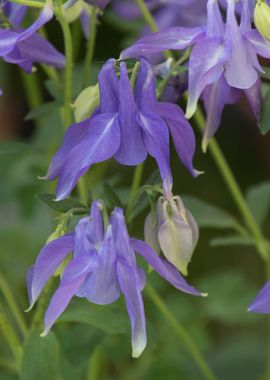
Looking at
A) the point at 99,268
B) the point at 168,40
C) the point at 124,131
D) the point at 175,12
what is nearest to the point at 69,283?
the point at 99,268

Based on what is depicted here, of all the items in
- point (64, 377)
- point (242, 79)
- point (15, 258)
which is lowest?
point (15, 258)

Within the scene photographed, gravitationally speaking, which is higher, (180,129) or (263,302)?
(180,129)

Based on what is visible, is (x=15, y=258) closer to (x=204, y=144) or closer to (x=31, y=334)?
(x=31, y=334)

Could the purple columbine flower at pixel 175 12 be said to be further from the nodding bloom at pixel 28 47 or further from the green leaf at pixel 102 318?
the green leaf at pixel 102 318

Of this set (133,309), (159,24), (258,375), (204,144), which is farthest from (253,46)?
(258,375)

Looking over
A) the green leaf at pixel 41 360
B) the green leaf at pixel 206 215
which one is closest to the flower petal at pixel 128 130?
the green leaf at pixel 41 360

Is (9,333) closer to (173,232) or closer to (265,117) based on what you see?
(173,232)
